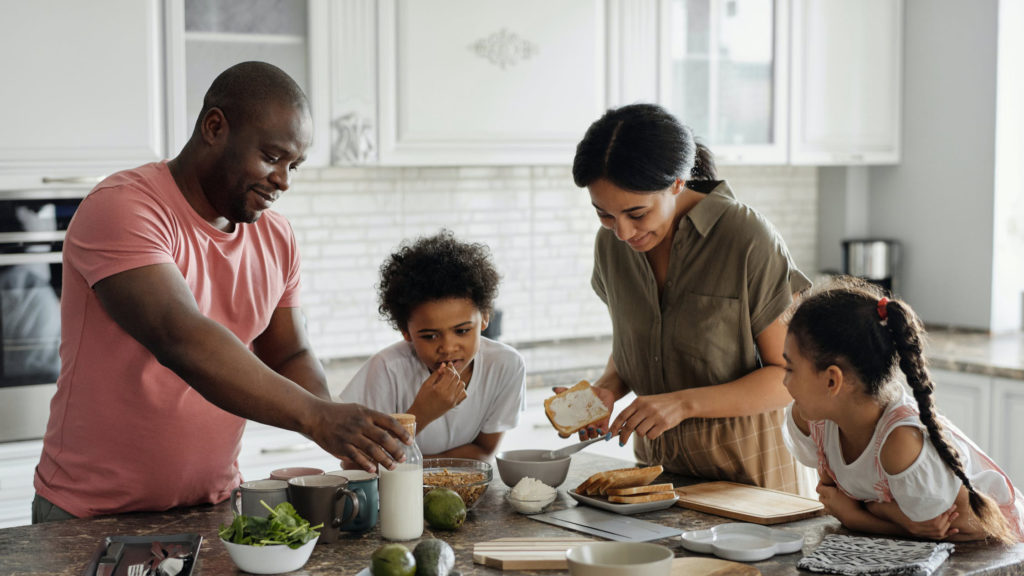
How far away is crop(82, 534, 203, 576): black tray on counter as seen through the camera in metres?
1.61

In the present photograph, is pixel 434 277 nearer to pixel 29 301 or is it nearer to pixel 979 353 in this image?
pixel 29 301

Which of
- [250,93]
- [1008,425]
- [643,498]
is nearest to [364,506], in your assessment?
[643,498]

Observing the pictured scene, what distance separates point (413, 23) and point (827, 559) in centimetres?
243

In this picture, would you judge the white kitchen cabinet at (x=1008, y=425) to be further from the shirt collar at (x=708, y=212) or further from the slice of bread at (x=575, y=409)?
the slice of bread at (x=575, y=409)

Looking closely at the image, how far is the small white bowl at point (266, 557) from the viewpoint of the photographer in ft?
5.21

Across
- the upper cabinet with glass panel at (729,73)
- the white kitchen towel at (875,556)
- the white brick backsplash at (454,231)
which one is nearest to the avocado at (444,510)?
the white kitchen towel at (875,556)

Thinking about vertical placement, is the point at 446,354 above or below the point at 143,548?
above

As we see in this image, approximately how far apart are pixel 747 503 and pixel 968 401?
7.55ft

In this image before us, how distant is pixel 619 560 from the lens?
1500 mm

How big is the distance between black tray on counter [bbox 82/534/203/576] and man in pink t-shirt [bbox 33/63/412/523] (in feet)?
0.71

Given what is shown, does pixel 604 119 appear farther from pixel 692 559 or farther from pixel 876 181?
pixel 876 181

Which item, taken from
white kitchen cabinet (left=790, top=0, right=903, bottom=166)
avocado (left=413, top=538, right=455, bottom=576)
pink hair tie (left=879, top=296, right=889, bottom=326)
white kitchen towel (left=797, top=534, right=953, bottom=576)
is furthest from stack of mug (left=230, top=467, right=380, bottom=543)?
white kitchen cabinet (left=790, top=0, right=903, bottom=166)

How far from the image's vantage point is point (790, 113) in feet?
14.3

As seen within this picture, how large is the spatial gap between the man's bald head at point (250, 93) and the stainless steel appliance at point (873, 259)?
3.33 meters
